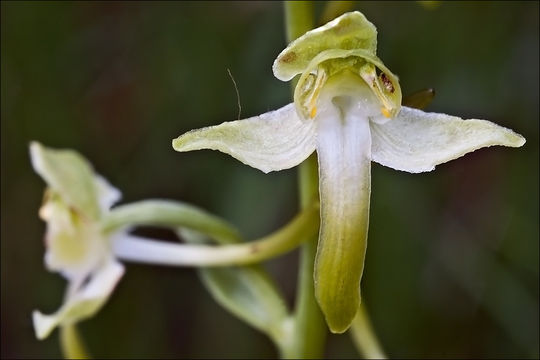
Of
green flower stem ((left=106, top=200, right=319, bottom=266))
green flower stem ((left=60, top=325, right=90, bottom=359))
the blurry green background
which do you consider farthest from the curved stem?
the blurry green background

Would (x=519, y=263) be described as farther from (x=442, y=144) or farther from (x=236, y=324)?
(x=442, y=144)

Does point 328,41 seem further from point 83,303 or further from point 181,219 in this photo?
point 83,303

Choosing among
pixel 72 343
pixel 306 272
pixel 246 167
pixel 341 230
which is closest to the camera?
pixel 341 230

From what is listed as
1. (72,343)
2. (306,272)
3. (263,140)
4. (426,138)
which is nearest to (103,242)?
(72,343)

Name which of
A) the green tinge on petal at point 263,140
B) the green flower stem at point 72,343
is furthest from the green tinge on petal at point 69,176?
the green tinge on petal at point 263,140

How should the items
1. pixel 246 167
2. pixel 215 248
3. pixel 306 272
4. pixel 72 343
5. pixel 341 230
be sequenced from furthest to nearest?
1. pixel 246 167
2. pixel 72 343
3. pixel 215 248
4. pixel 306 272
5. pixel 341 230

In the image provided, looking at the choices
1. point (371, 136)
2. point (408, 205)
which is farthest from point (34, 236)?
point (371, 136)

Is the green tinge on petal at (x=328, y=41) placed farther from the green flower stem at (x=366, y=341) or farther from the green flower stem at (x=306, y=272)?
the green flower stem at (x=366, y=341)

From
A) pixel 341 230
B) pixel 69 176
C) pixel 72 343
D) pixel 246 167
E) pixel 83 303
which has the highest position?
pixel 341 230
